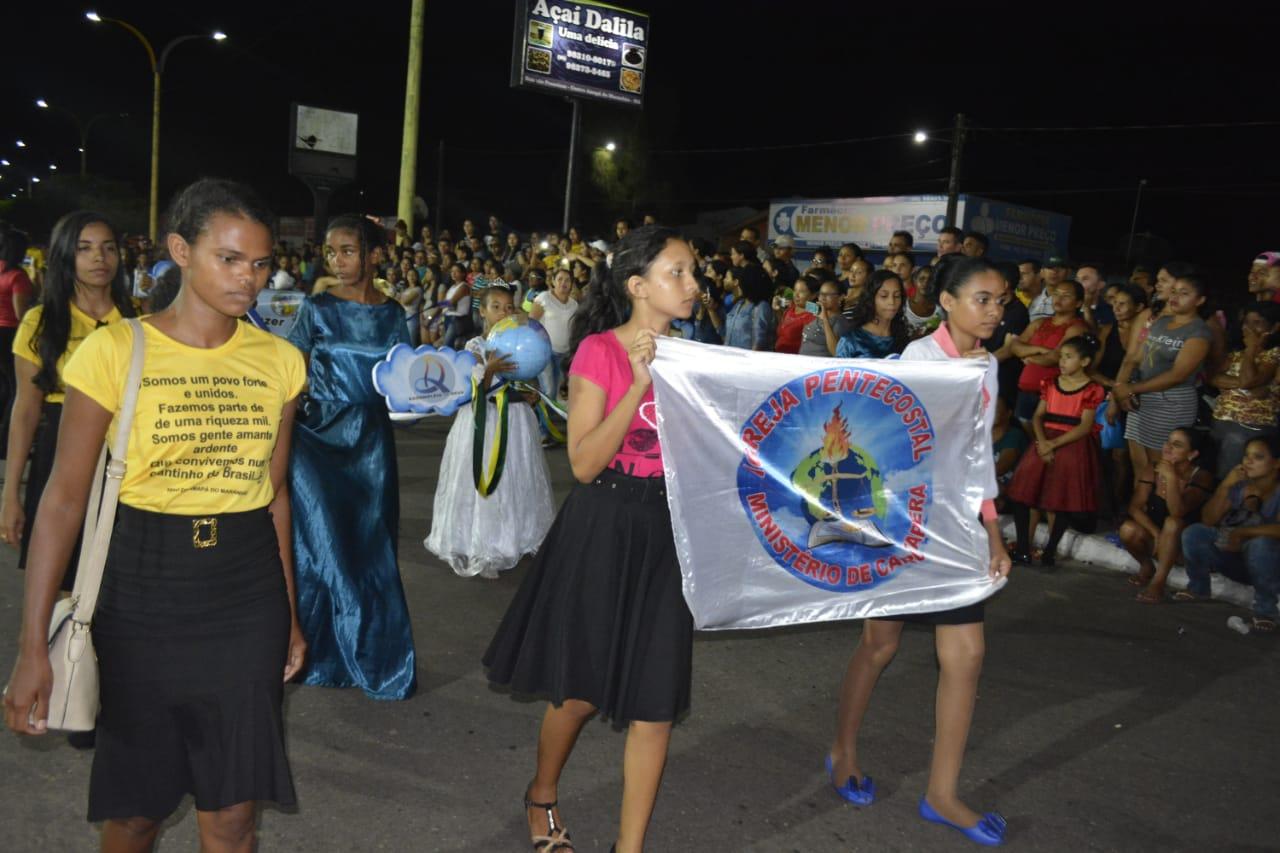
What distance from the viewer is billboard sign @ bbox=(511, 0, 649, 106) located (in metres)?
20.7

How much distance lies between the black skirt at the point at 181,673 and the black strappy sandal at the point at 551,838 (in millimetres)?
1056

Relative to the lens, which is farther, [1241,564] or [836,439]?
[1241,564]

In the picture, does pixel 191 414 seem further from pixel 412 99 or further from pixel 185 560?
pixel 412 99

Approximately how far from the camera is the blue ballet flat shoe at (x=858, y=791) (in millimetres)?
3663

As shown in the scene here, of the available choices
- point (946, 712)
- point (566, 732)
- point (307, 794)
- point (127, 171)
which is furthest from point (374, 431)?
point (127, 171)

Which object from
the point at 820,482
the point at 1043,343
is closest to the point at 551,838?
the point at 820,482

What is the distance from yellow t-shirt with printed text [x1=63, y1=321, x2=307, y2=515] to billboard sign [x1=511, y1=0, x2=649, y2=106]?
1967cm

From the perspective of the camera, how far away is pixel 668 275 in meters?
2.90

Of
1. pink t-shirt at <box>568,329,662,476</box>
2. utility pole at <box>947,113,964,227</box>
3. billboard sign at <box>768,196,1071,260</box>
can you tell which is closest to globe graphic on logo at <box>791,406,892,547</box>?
pink t-shirt at <box>568,329,662,476</box>

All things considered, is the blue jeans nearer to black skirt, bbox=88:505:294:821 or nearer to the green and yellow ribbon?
the green and yellow ribbon

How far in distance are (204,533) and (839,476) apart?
1903mm

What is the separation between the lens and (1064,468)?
7180 millimetres

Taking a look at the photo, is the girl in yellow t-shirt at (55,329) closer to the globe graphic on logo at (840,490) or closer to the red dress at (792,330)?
the globe graphic on logo at (840,490)

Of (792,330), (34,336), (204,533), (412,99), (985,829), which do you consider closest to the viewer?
(204,533)
